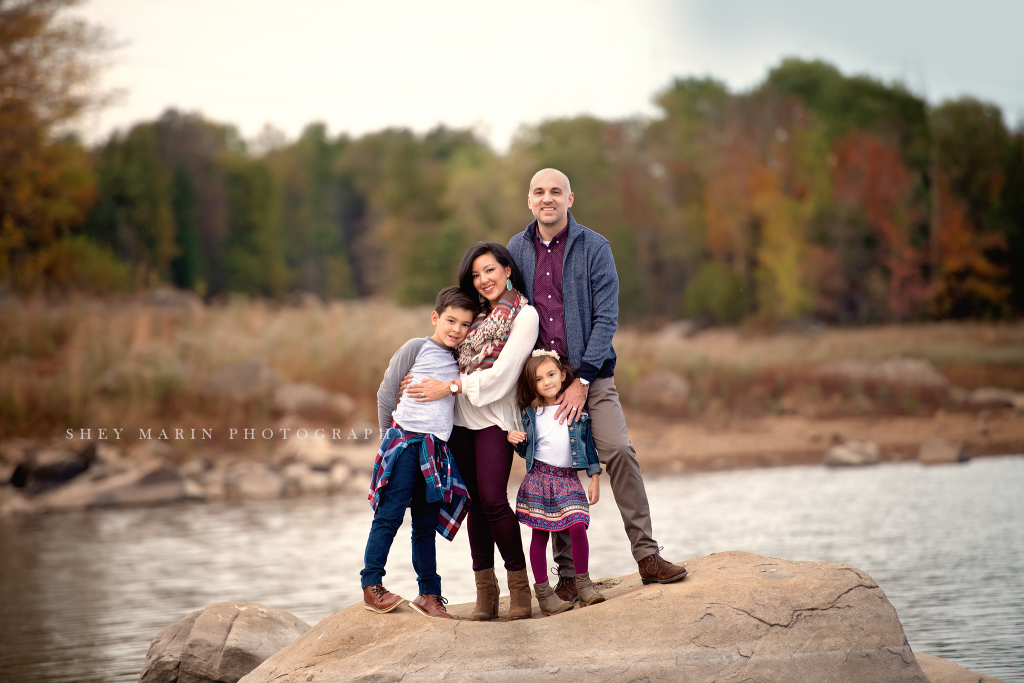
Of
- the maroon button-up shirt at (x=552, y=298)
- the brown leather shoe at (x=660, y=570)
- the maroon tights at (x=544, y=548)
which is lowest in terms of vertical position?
the brown leather shoe at (x=660, y=570)

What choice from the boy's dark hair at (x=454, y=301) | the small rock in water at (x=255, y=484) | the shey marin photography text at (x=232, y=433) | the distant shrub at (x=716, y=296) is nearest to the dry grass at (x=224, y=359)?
the shey marin photography text at (x=232, y=433)

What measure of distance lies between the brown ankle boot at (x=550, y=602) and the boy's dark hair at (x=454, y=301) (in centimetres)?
139

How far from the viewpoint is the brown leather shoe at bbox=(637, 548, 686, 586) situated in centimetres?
467

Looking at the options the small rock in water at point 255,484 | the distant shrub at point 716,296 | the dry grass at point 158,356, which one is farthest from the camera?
the distant shrub at point 716,296

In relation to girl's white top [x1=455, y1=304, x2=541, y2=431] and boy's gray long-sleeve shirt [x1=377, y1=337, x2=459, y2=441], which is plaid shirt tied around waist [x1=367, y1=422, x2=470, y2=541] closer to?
boy's gray long-sleeve shirt [x1=377, y1=337, x2=459, y2=441]

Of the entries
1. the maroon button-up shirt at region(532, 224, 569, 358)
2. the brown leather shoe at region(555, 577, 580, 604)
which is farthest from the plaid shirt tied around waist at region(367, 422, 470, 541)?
the maroon button-up shirt at region(532, 224, 569, 358)

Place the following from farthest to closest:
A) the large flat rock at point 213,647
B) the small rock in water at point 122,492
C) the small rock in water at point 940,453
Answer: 1. the small rock in water at point 940,453
2. the small rock in water at point 122,492
3. the large flat rock at point 213,647

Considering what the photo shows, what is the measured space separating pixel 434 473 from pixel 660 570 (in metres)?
1.24

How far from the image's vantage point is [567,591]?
4.69m

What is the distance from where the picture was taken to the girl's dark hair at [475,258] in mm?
4543

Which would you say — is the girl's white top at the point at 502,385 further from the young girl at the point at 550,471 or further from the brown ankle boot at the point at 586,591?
the brown ankle boot at the point at 586,591

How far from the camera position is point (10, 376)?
15758 millimetres

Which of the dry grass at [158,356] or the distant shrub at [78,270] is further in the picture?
the distant shrub at [78,270]

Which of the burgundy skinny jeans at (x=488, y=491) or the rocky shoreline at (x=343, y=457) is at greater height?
the burgundy skinny jeans at (x=488, y=491)
